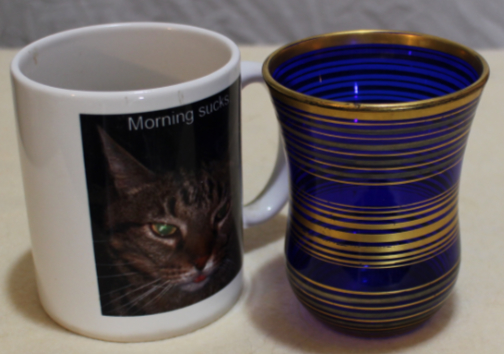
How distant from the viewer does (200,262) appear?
544mm

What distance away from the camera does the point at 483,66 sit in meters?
0.49

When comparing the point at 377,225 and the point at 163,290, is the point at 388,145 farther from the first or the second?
the point at 163,290

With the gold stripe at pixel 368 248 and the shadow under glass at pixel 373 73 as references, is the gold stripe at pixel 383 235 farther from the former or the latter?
the shadow under glass at pixel 373 73

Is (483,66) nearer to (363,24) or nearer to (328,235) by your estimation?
(328,235)

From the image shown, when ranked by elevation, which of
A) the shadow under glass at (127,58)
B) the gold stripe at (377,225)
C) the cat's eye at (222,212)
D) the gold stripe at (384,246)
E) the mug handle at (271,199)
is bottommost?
the mug handle at (271,199)

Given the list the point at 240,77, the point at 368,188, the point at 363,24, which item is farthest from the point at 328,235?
the point at 363,24

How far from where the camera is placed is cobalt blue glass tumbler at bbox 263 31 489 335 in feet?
1.46

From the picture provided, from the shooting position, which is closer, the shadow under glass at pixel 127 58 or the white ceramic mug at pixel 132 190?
the white ceramic mug at pixel 132 190

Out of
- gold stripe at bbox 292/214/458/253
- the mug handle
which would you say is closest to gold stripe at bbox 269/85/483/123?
gold stripe at bbox 292/214/458/253

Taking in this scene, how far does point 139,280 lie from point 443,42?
311mm

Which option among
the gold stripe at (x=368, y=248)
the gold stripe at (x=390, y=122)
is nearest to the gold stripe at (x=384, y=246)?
the gold stripe at (x=368, y=248)

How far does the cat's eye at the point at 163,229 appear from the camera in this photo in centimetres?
51

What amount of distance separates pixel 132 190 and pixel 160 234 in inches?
1.7

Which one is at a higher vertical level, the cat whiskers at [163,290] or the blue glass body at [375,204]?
the blue glass body at [375,204]
